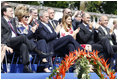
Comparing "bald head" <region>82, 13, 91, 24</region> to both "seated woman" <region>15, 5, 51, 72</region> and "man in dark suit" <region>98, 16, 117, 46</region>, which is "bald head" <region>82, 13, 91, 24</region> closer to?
"man in dark suit" <region>98, 16, 117, 46</region>

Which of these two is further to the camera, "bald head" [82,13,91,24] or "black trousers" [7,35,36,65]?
"bald head" [82,13,91,24]

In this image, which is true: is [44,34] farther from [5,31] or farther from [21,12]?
[5,31]

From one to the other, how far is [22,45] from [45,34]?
0.68m

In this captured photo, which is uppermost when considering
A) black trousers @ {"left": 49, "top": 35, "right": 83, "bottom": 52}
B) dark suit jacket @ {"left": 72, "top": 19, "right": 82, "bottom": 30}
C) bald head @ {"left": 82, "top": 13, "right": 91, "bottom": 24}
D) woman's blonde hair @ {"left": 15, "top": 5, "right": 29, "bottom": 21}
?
woman's blonde hair @ {"left": 15, "top": 5, "right": 29, "bottom": 21}

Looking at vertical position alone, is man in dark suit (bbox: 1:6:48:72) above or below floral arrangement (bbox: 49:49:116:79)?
below

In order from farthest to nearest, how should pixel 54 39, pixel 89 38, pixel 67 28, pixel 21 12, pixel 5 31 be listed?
pixel 89 38 → pixel 67 28 → pixel 54 39 → pixel 21 12 → pixel 5 31

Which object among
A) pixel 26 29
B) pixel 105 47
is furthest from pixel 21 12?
pixel 105 47

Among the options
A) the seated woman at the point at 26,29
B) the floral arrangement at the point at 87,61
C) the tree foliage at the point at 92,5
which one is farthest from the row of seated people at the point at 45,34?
the tree foliage at the point at 92,5

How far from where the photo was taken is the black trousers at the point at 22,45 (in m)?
4.79

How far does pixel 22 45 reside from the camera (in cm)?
483

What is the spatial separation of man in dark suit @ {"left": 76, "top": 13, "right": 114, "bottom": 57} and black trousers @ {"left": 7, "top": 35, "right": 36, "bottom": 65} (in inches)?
59.8

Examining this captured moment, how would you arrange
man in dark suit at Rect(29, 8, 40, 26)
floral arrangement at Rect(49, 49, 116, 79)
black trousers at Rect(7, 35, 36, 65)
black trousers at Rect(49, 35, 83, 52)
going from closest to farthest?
1. floral arrangement at Rect(49, 49, 116, 79)
2. black trousers at Rect(7, 35, 36, 65)
3. black trousers at Rect(49, 35, 83, 52)
4. man in dark suit at Rect(29, 8, 40, 26)

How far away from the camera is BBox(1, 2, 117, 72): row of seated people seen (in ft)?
16.0

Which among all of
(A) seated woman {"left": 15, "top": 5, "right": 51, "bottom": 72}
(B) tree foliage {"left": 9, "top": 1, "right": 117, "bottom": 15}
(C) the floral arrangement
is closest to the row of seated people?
(A) seated woman {"left": 15, "top": 5, "right": 51, "bottom": 72}
